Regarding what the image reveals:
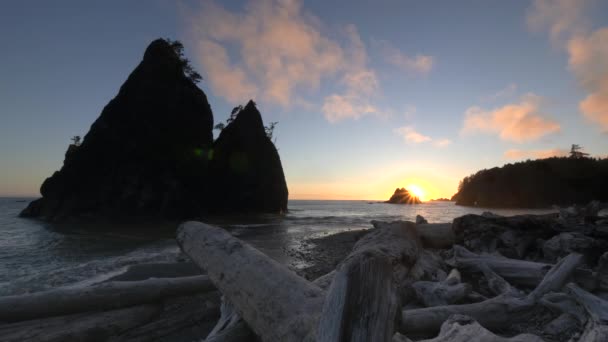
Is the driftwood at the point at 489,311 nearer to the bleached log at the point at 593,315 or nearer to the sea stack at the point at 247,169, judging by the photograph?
the bleached log at the point at 593,315

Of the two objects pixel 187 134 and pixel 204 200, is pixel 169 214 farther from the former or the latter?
pixel 187 134

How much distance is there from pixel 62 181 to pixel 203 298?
3917 cm

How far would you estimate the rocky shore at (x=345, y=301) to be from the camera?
1255mm

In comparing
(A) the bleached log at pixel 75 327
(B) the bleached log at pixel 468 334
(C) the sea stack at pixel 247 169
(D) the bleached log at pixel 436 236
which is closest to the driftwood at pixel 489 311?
(B) the bleached log at pixel 468 334

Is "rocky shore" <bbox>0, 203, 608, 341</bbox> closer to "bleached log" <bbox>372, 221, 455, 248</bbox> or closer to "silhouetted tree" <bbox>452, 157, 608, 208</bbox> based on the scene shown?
"bleached log" <bbox>372, 221, 455, 248</bbox>

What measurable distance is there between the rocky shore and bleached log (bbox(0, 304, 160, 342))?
0.01 metres

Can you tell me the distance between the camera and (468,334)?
1.81 meters

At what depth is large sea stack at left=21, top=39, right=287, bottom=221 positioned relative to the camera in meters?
30.3

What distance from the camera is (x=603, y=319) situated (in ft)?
7.17

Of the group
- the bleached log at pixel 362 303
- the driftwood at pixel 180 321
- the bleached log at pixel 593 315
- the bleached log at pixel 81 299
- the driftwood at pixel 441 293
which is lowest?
the driftwood at pixel 180 321

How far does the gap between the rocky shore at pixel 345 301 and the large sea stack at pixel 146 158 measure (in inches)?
1164

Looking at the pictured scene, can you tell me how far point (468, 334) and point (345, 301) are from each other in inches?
48.3

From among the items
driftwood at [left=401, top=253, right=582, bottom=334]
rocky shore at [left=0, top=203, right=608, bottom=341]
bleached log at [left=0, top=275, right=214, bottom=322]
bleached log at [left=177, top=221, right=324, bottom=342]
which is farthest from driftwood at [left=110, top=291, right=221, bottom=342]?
driftwood at [left=401, top=253, right=582, bottom=334]

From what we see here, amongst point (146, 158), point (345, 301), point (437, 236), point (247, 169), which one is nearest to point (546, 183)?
point (247, 169)
